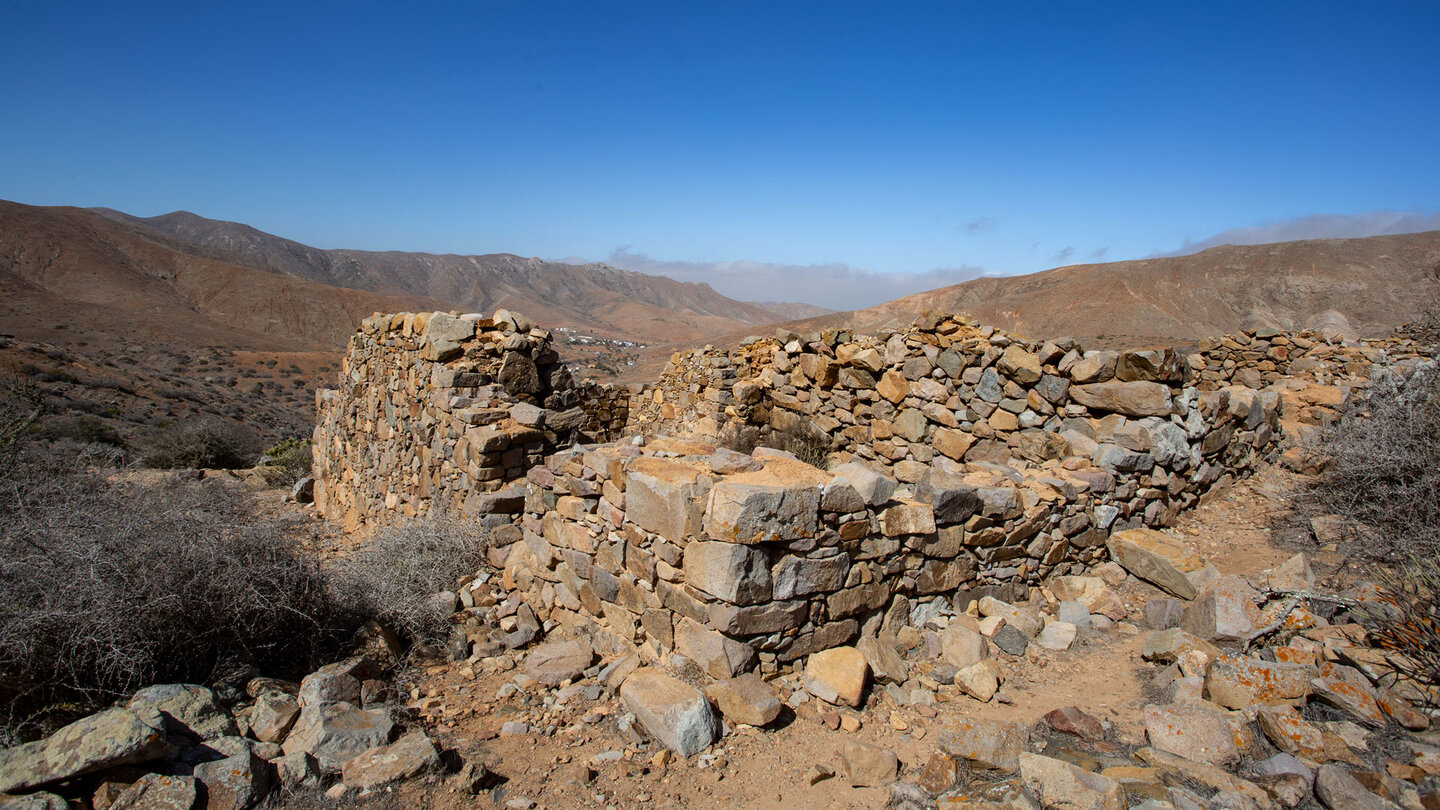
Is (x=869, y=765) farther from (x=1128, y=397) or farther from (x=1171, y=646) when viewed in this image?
(x=1128, y=397)

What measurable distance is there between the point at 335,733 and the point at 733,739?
182 cm

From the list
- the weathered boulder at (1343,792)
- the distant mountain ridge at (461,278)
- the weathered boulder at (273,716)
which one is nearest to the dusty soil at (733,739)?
the weathered boulder at (273,716)

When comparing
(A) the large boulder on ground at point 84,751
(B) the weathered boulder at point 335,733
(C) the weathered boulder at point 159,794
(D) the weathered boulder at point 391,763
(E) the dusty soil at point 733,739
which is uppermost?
(A) the large boulder on ground at point 84,751

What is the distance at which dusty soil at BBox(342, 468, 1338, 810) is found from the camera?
9.11 ft

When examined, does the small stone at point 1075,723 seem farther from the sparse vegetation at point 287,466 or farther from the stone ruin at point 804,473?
the sparse vegetation at point 287,466

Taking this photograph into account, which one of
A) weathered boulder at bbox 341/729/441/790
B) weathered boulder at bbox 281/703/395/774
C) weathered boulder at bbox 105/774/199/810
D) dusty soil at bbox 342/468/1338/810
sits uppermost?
weathered boulder at bbox 105/774/199/810

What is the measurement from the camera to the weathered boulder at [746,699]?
3182 mm

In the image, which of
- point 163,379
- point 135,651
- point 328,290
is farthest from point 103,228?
point 135,651

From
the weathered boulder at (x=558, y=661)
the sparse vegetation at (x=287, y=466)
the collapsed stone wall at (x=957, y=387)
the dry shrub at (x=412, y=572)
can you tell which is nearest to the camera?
the weathered boulder at (x=558, y=661)

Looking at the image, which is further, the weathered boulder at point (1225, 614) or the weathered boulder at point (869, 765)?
the weathered boulder at point (1225, 614)

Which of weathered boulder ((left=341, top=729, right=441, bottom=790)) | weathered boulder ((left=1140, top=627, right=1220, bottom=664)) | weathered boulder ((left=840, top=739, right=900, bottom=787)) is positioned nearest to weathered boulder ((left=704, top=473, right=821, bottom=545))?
weathered boulder ((left=840, top=739, right=900, bottom=787))

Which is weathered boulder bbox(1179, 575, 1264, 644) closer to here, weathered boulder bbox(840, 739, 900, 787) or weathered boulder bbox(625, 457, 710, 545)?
weathered boulder bbox(840, 739, 900, 787)

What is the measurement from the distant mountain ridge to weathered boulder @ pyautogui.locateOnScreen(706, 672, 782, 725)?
78264 mm

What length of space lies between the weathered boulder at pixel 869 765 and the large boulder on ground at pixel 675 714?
67 cm
